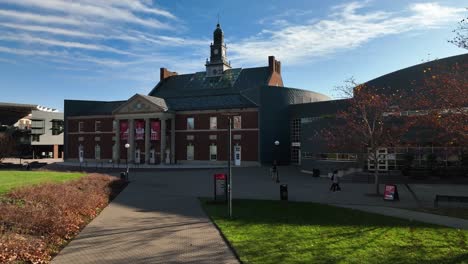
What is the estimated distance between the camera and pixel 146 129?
57.5m

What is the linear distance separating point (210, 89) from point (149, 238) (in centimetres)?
5402

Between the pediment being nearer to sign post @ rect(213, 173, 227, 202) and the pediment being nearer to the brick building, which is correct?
the brick building

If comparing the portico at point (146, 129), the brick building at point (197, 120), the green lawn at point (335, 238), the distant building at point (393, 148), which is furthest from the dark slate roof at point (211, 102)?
the green lawn at point (335, 238)

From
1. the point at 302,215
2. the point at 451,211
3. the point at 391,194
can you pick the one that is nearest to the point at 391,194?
the point at 391,194

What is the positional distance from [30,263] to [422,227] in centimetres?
1260

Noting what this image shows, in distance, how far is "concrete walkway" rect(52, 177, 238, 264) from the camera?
10125 mm

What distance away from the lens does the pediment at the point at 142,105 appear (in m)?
56.4

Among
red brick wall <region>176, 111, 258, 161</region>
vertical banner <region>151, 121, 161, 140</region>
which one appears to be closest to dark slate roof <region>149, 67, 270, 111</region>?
red brick wall <region>176, 111, 258, 161</region>

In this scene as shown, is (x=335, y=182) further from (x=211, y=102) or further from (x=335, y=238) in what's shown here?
(x=211, y=102)

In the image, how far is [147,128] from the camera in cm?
5744

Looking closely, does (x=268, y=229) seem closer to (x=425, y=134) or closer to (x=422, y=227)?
(x=422, y=227)

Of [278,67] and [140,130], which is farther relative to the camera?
[278,67]

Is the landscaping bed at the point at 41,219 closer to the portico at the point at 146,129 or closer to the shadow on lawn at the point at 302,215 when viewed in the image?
the shadow on lawn at the point at 302,215

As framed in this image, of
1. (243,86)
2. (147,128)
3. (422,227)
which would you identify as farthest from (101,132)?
(422,227)
